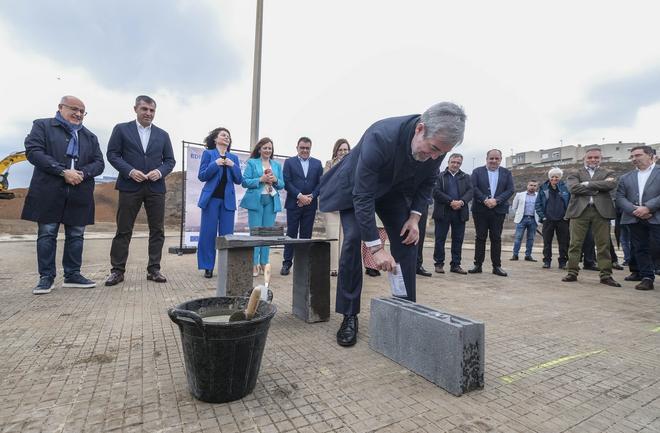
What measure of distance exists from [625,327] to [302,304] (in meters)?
2.70

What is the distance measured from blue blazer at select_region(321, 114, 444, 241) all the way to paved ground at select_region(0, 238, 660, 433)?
94cm

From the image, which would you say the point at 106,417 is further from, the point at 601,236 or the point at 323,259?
the point at 601,236

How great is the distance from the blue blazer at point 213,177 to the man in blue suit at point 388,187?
2200mm

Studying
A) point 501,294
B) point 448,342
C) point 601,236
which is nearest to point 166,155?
point 448,342

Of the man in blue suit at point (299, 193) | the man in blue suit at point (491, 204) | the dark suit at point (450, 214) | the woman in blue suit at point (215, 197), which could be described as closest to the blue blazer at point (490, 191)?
the man in blue suit at point (491, 204)

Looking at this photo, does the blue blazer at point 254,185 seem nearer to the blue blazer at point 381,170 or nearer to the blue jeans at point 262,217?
the blue jeans at point 262,217

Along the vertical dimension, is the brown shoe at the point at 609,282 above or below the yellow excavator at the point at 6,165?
below

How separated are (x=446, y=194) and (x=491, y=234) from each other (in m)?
0.97

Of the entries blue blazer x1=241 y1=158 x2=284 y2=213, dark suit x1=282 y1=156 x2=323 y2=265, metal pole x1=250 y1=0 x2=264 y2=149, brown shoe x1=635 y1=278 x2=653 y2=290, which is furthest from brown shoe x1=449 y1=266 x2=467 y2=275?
metal pole x1=250 y1=0 x2=264 y2=149

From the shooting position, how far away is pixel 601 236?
16.9ft

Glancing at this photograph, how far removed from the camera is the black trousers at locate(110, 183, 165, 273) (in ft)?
14.2

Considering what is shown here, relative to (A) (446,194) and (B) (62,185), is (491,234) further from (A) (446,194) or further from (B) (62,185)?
(B) (62,185)

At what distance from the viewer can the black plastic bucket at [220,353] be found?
1604 mm

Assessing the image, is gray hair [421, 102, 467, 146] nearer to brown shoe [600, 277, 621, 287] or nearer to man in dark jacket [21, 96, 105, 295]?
man in dark jacket [21, 96, 105, 295]
